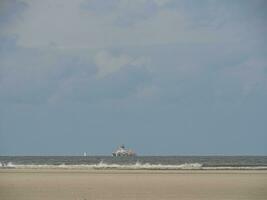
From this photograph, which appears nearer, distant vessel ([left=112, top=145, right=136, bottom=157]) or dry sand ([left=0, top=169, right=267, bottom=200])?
dry sand ([left=0, top=169, right=267, bottom=200])

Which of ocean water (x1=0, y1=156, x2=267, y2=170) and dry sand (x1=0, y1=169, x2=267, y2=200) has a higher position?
ocean water (x1=0, y1=156, x2=267, y2=170)

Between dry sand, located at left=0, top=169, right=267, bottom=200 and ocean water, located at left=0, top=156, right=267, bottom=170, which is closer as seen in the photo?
dry sand, located at left=0, top=169, right=267, bottom=200

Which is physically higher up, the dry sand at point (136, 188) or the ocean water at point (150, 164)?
the ocean water at point (150, 164)

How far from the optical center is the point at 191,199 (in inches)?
595

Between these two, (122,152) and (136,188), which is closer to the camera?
(136,188)

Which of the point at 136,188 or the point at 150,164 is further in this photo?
the point at 150,164

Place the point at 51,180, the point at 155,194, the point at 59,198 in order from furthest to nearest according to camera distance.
Result: the point at 51,180 → the point at 155,194 → the point at 59,198

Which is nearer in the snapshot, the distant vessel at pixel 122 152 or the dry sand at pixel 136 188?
the dry sand at pixel 136 188

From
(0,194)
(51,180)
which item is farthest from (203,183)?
(0,194)

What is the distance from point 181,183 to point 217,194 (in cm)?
308

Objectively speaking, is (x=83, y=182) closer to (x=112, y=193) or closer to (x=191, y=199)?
(x=112, y=193)

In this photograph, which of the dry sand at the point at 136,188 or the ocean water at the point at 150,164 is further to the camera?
the ocean water at the point at 150,164

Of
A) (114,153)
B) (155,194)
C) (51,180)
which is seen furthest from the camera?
(114,153)

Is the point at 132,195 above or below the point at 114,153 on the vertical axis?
below
